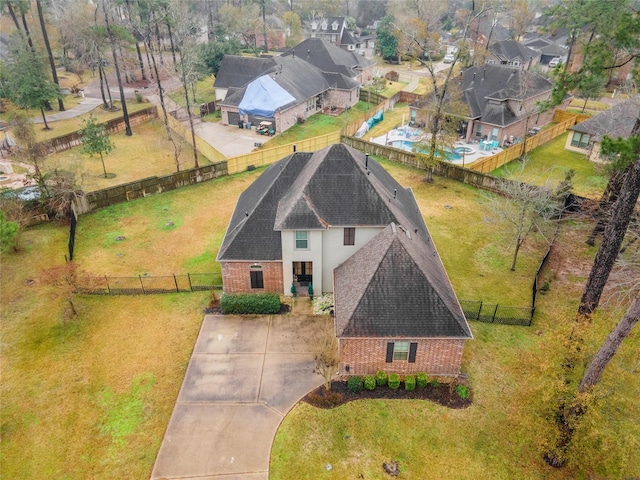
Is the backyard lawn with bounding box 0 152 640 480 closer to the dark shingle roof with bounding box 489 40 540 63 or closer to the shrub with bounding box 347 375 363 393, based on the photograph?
the shrub with bounding box 347 375 363 393

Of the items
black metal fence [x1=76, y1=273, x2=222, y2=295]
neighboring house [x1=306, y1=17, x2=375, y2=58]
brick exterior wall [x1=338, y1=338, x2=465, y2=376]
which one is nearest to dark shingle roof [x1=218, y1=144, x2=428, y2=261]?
black metal fence [x1=76, y1=273, x2=222, y2=295]

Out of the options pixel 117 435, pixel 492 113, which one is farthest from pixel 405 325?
pixel 492 113

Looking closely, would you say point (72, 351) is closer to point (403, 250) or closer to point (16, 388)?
point (16, 388)

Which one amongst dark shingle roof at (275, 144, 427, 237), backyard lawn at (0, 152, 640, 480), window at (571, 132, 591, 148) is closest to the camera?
backyard lawn at (0, 152, 640, 480)

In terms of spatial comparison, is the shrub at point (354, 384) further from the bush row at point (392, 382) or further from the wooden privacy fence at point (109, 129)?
the wooden privacy fence at point (109, 129)

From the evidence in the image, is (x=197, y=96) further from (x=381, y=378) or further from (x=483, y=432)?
(x=483, y=432)
